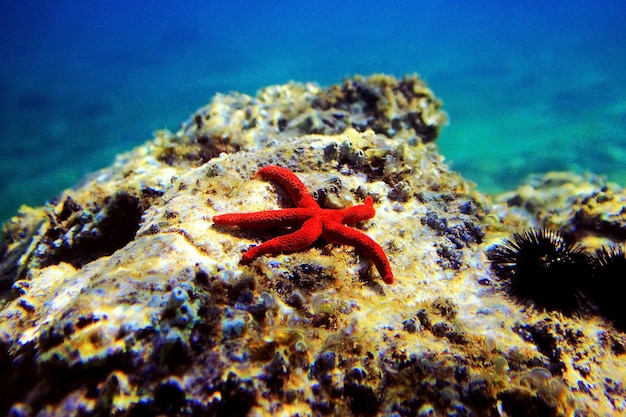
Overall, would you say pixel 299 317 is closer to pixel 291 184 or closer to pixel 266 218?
pixel 266 218

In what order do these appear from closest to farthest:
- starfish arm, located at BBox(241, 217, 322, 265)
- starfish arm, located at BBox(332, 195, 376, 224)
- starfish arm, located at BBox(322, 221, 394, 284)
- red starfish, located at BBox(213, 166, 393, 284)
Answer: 1. starfish arm, located at BBox(241, 217, 322, 265)
2. red starfish, located at BBox(213, 166, 393, 284)
3. starfish arm, located at BBox(322, 221, 394, 284)
4. starfish arm, located at BBox(332, 195, 376, 224)

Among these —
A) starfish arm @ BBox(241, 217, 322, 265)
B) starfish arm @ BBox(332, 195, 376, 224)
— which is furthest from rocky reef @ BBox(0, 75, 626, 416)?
starfish arm @ BBox(332, 195, 376, 224)

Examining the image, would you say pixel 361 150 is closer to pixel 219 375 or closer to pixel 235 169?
pixel 235 169

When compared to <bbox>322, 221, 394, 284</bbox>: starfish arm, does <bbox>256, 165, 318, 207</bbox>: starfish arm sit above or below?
above

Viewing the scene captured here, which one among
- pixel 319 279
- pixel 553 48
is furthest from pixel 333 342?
pixel 553 48

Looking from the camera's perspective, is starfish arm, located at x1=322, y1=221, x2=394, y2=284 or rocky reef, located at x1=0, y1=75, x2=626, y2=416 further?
starfish arm, located at x1=322, y1=221, x2=394, y2=284

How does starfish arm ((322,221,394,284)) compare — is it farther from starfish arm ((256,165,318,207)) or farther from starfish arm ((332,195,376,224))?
starfish arm ((256,165,318,207))
